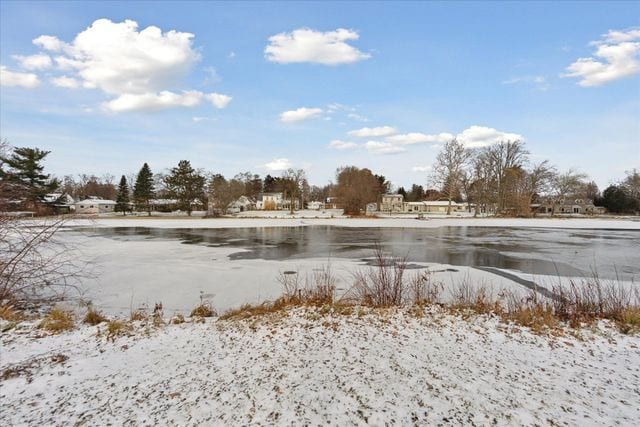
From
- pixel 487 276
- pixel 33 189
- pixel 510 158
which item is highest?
pixel 510 158

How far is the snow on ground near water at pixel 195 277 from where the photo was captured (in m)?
7.05

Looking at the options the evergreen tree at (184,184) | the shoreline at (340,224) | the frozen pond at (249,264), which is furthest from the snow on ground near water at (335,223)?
the frozen pond at (249,264)

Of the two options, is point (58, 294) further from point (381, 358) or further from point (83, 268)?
point (381, 358)

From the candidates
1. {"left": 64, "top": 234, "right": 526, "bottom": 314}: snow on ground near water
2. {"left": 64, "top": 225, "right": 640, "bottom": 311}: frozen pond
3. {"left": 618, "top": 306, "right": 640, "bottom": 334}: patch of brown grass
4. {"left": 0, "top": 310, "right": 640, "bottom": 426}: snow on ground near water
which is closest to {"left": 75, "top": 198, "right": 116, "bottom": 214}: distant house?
{"left": 64, "top": 225, "right": 640, "bottom": 311}: frozen pond

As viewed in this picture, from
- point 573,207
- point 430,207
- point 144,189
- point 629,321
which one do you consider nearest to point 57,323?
point 629,321

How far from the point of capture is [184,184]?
46750mm

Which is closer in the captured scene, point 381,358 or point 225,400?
point 225,400

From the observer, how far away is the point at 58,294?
745 centimetres

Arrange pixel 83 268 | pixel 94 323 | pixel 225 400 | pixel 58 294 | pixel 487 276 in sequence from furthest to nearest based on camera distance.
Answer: pixel 83 268, pixel 487 276, pixel 58 294, pixel 94 323, pixel 225 400

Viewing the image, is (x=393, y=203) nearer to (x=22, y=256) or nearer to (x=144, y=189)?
(x=144, y=189)

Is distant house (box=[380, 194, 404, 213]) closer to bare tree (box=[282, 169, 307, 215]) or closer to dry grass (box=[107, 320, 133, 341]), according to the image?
bare tree (box=[282, 169, 307, 215])

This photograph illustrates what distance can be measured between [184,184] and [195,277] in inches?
1623

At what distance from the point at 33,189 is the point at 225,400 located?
A: 5.89 m

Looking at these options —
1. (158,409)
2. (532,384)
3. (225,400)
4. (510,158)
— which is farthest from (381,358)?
(510,158)
